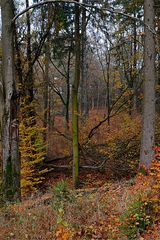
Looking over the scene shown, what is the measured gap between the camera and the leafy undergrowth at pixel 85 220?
17.5 ft

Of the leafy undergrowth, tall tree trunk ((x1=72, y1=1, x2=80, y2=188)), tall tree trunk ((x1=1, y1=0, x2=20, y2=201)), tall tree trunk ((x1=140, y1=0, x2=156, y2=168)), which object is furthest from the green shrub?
tall tree trunk ((x1=72, y1=1, x2=80, y2=188))

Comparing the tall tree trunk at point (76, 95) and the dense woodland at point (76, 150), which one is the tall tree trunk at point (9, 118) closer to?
the dense woodland at point (76, 150)

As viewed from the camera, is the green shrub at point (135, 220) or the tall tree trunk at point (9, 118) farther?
the tall tree trunk at point (9, 118)

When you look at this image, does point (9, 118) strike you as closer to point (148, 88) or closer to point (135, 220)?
point (135, 220)

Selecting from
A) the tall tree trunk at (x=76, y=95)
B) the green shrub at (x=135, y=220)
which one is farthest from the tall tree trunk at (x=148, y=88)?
the green shrub at (x=135, y=220)

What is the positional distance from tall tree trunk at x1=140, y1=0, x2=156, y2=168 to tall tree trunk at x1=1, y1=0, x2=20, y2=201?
4877mm

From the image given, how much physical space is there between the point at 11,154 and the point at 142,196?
3.61m

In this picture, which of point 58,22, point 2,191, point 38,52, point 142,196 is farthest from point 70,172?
point 142,196

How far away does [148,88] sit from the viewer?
11.4 m

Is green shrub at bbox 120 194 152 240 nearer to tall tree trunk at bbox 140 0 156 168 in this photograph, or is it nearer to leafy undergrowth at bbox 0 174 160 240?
leafy undergrowth at bbox 0 174 160 240

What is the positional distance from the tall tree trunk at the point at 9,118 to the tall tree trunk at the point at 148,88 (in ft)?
16.0

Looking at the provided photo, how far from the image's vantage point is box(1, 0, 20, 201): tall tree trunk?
322 inches

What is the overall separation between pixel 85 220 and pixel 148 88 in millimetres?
6489

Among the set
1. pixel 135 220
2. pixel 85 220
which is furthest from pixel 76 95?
pixel 135 220
